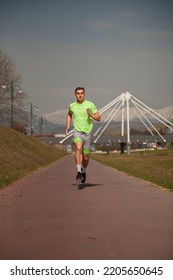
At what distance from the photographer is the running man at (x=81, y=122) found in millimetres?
12219

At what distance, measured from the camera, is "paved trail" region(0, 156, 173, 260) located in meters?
5.43

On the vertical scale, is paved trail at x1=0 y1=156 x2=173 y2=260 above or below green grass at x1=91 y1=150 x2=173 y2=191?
above

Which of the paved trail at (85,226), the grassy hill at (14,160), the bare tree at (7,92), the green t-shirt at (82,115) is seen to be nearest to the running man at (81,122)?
the green t-shirt at (82,115)

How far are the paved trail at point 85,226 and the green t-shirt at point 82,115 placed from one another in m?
1.46

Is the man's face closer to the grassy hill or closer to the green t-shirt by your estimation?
the green t-shirt

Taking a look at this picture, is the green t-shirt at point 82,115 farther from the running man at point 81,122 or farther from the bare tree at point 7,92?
the bare tree at point 7,92

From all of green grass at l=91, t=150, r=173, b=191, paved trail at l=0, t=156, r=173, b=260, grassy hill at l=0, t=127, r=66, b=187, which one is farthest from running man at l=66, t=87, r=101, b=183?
grassy hill at l=0, t=127, r=66, b=187

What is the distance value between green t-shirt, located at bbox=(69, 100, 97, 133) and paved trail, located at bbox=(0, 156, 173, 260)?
4.79ft

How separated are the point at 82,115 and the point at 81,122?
0.21 m

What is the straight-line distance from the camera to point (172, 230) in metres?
6.89

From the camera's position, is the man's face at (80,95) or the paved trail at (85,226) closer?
the paved trail at (85,226)
